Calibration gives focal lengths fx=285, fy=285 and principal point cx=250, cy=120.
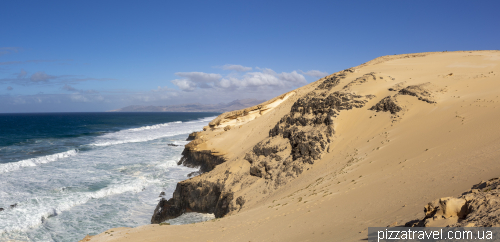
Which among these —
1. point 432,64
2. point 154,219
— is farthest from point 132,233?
point 432,64

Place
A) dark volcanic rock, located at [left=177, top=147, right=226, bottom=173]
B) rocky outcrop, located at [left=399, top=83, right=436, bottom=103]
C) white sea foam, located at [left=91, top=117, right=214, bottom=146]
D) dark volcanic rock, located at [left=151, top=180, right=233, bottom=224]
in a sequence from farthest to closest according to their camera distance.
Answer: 1. white sea foam, located at [left=91, top=117, right=214, bottom=146]
2. dark volcanic rock, located at [left=177, top=147, right=226, bottom=173]
3. dark volcanic rock, located at [left=151, top=180, right=233, bottom=224]
4. rocky outcrop, located at [left=399, top=83, right=436, bottom=103]

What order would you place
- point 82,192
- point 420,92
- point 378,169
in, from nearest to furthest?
point 378,169 → point 420,92 → point 82,192

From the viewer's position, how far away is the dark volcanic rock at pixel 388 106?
16386 mm

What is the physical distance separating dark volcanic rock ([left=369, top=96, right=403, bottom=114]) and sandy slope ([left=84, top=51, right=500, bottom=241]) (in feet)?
0.84

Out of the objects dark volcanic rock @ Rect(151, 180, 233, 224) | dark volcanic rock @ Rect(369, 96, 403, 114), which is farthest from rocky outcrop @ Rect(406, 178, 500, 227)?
dark volcanic rock @ Rect(151, 180, 233, 224)

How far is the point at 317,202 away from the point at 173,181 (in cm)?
1678

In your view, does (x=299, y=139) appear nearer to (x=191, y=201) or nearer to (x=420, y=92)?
(x=420, y=92)

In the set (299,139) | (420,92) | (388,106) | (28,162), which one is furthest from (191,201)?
(28,162)

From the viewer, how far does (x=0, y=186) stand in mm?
23219

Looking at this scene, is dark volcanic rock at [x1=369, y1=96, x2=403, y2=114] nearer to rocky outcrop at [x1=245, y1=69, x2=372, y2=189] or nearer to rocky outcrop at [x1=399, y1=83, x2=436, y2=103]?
rocky outcrop at [x1=399, y1=83, x2=436, y2=103]

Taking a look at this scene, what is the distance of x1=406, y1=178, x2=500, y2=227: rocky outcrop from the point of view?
5.01 meters

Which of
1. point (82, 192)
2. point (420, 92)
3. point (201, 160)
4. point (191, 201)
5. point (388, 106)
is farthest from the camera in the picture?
point (201, 160)

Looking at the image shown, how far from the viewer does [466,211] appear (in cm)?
552

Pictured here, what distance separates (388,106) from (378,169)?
6.56m
